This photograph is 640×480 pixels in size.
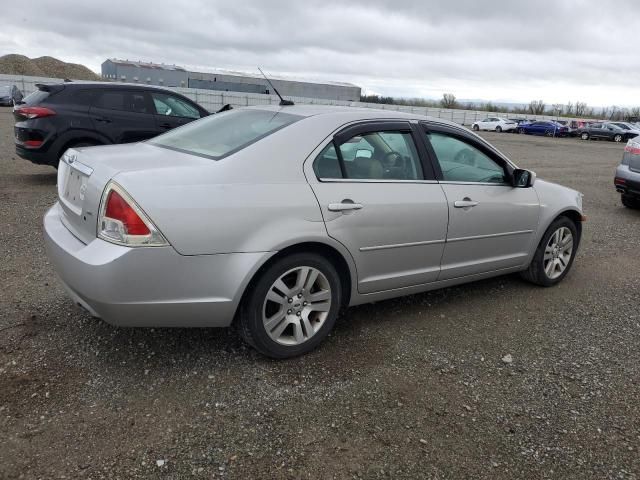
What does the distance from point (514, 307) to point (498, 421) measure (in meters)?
1.79

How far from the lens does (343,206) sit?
11.1ft

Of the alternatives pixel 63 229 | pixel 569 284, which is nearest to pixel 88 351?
pixel 63 229

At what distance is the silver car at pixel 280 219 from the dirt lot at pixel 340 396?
35cm

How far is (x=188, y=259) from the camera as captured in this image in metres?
2.88

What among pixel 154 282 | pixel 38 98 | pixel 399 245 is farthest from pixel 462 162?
pixel 38 98

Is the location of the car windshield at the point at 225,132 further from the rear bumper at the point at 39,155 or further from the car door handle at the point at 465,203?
the rear bumper at the point at 39,155

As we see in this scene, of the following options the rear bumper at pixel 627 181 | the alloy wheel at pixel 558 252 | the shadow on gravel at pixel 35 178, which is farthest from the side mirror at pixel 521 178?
the shadow on gravel at pixel 35 178

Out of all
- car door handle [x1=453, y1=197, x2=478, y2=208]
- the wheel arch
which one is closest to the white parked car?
car door handle [x1=453, y1=197, x2=478, y2=208]

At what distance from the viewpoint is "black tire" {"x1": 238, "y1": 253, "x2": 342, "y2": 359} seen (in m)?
3.14

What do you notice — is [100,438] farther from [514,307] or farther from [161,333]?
[514,307]

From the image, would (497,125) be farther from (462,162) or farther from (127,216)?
(127,216)

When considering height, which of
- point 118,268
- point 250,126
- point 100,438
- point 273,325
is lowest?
point 100,438

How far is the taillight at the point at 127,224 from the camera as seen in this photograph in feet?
9.16

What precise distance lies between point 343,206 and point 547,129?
1769 inches
